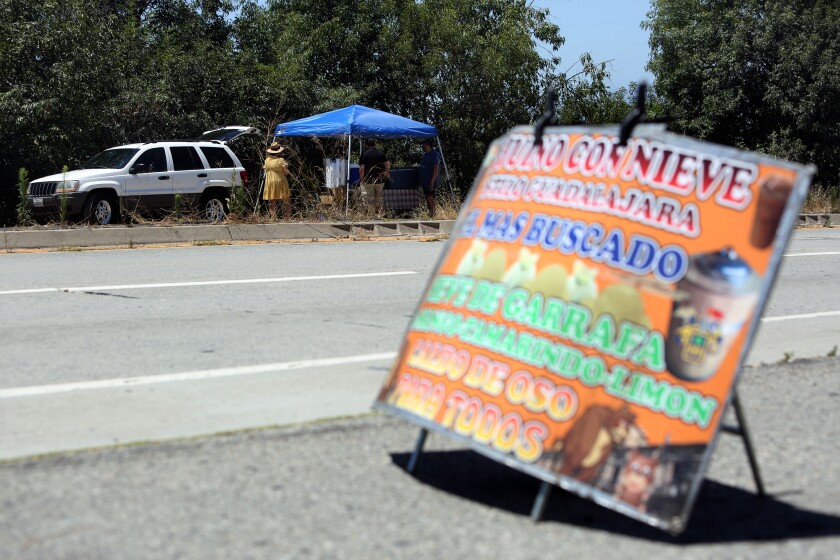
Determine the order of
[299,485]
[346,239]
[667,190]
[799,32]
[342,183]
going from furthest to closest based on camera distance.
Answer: [799,32]
[342,183]
[346,239]
[299,485]
[667,190]

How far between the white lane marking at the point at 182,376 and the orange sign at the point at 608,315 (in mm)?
2535

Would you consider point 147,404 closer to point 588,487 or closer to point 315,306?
point 588,487

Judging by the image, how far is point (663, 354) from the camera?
404 cm

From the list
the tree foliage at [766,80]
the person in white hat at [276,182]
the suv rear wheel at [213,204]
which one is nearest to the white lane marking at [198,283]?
the person in white hat at [276,182]

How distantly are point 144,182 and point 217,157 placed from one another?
197 cm

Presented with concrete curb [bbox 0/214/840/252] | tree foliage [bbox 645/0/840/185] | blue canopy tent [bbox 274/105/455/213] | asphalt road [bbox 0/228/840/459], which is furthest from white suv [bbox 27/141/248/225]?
tree foliage [bbox 645/0/840/185]

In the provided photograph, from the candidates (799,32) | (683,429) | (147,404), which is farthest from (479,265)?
(799,32)

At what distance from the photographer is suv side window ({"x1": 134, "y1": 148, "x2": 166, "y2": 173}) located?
21130 millimetres

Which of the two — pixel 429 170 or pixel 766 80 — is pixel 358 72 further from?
pixel 766 80

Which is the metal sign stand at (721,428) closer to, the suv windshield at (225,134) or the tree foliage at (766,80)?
the suv windshield at (225,134)

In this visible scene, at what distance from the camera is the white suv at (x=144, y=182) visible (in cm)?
1991

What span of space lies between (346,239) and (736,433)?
1384 centimetres

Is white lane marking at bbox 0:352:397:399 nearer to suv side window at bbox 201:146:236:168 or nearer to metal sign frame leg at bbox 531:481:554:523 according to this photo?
metal sign frame leg at bbox 531:481:554:523

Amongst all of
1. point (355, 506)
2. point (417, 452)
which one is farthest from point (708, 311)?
point (355, 506)
